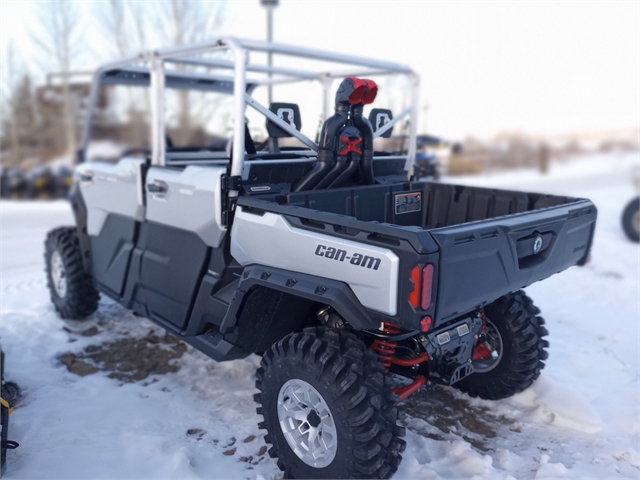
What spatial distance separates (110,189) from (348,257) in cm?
273

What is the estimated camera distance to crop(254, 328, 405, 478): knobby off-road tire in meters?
2.58

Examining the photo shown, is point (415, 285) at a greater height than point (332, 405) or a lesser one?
greater

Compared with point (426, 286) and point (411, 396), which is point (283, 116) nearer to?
point (426, 286)

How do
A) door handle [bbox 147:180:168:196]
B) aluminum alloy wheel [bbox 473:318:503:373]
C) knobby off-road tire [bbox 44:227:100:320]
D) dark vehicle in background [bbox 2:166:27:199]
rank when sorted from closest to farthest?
1. aluminum alloy wheel [bbox 473:318:503:373]
2. door handle [bbox 147:180:168:196]
3. knobby off-road tire [bbox 44:227:100:320]
4. dark vehicle in background [bbox 2:166:27:199]

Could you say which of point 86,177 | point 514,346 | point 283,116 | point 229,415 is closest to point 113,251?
point 86,177

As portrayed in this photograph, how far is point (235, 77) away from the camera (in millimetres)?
3178

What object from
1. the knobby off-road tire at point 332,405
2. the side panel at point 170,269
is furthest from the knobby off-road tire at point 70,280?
the knobby off-road tire at point 332,405

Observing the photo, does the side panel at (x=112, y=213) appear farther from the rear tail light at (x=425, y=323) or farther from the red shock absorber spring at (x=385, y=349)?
the rear tail light at (x=425, y=323)

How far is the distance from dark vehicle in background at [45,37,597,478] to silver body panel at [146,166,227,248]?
1 centimetres

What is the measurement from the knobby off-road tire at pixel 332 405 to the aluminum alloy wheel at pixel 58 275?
122 inches

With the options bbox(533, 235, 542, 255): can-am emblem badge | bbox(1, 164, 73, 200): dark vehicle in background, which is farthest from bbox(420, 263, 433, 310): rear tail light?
bbox(1, 164, 73, 200): dark vehicle in background

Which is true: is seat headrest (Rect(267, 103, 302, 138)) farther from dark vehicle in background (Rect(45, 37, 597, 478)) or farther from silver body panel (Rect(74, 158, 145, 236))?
silver body panel (Rect(74, 158, 145, 236))

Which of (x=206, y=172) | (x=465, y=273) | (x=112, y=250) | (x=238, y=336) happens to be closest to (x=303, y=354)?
(x=238, y=336)

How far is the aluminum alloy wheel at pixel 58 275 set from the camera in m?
5.21
